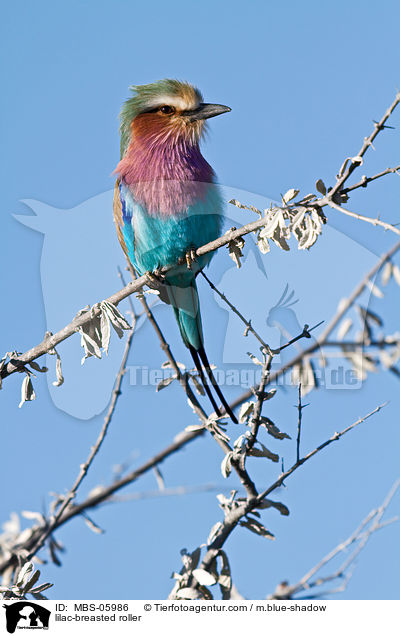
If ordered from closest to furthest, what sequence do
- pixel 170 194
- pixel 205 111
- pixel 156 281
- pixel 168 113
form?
pixel 156 281 < pixel 170 194 < pixel 205 111 < pixel 168 113

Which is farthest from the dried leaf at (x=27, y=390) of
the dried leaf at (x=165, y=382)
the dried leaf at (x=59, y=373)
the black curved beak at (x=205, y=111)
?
the black curved beak at (x=205, y=111)

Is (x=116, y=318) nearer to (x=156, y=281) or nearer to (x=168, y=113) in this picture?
(x=156, y=281)

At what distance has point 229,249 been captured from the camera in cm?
265

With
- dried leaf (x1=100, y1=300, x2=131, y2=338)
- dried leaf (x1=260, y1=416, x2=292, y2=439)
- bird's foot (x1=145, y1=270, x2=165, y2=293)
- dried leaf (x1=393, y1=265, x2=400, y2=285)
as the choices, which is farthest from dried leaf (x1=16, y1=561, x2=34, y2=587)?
dried leaf (x1=393, y1=265, x2=400, y2=285)

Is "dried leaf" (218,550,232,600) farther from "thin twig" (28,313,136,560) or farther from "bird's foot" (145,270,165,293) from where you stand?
"bird's foot" (145,270,165,293)

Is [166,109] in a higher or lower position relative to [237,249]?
higher

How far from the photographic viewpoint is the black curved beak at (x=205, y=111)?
3927mm

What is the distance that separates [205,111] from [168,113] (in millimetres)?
249

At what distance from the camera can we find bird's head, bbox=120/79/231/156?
4.03 m

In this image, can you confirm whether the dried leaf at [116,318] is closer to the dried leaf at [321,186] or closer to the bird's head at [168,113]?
the dried leaf at [321,186]

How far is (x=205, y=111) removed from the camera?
401 cm

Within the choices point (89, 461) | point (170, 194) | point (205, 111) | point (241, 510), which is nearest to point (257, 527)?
point (241, 510)
